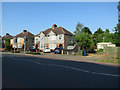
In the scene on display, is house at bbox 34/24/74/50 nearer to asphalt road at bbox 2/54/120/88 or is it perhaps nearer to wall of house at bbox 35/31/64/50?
wall of house at bbox 35/31/64/50

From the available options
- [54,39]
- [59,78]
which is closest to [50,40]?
[54,39]

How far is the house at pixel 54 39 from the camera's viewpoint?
Answer: 47.4 metres

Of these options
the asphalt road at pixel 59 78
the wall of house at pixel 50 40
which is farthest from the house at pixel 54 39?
the asphalt road at pixel 59 78

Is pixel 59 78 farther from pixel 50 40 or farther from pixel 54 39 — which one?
pixel 50 40

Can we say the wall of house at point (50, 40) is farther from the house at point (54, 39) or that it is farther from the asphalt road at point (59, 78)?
the asphalt road at point (59, 78)

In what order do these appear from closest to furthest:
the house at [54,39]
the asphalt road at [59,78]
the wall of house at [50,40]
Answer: the asphalt road at [59,78] < the house at [54,39] < the wall of house at [50,40]

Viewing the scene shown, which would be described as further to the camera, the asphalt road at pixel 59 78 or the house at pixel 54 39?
the house at pixel 54 39

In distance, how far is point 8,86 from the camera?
6961mm

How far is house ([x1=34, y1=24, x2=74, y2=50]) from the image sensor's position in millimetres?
47438

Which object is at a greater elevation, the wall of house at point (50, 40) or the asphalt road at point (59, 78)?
the wall of house at point (50, 40)

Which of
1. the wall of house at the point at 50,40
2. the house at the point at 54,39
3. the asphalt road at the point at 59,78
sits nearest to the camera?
the asphalt road at the point at 59,78

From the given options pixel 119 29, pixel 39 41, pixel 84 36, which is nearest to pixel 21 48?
pixel 39 41

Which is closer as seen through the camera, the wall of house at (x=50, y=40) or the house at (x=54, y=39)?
the house at (x=54, y=39)

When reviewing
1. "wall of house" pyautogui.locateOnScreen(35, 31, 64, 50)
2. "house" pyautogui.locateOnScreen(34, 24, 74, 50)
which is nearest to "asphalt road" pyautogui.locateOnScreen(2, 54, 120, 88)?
"house" pyautogui.locateOnScreen(34, 24, 74, 50)
